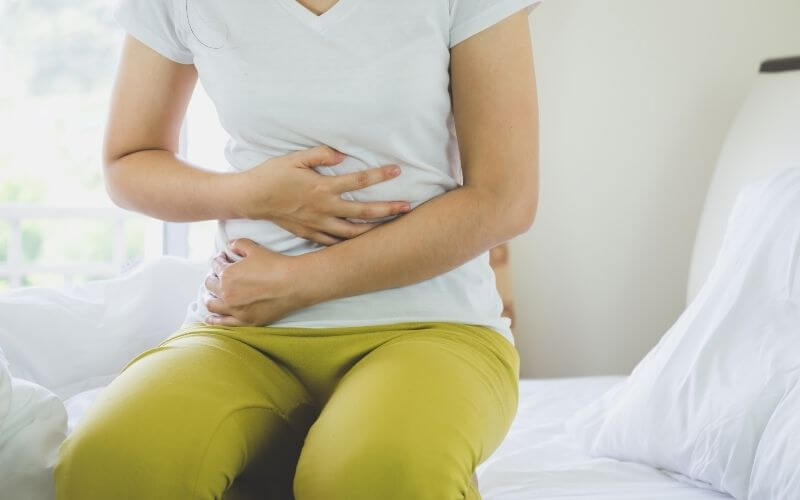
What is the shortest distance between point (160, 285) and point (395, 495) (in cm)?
89

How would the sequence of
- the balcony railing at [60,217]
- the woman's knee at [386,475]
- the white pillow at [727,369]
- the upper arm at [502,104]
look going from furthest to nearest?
the balcony railing at [60,217] < the white pillow at [727,369] < the upper arm at [502,104] < the woman's knee at [386,475]

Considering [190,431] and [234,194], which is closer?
[190,431]

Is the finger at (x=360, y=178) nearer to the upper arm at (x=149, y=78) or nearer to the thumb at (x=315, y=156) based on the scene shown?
the thumb at (x=315, y=156)

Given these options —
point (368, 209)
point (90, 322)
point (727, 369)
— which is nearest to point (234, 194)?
point (368, 209)

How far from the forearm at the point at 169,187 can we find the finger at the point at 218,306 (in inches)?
4.2

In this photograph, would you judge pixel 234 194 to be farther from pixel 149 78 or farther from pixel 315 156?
pixel 149 78

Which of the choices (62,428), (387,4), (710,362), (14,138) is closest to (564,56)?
(710,362)

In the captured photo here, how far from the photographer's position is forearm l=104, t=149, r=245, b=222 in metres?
1.18

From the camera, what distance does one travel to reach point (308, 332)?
110 centimetres

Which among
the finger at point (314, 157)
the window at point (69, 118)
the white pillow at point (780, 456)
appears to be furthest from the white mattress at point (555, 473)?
the window at point (69, 118)

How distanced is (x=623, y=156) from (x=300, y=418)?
1.41m

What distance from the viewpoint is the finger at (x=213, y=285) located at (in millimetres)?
1144

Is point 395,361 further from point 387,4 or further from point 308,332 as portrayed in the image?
point 387,4

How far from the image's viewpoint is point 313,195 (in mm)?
1106
